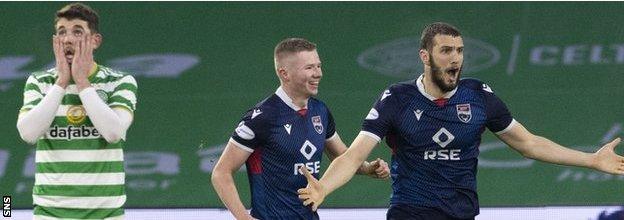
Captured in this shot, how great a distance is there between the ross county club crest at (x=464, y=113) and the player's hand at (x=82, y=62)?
197 centimetres

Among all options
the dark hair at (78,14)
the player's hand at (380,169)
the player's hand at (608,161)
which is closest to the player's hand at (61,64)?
the dark hair at (78,14)

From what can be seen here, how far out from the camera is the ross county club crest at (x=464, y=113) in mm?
6855

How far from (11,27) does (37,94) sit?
16.8 ft

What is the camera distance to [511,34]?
11133 mm

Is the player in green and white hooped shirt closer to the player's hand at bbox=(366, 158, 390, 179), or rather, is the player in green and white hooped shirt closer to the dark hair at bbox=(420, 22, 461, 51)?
the player's hand at bbox=(366, 158, 390, 179)

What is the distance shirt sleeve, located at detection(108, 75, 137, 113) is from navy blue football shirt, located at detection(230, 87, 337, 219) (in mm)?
811

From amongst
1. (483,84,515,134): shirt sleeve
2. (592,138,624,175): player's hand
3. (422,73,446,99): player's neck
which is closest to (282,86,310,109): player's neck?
(422,73,446,99): player's neck

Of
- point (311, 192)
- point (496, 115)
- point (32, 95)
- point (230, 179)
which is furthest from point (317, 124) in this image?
point (32, 95)

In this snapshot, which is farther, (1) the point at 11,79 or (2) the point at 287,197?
(1) the point at 11,79

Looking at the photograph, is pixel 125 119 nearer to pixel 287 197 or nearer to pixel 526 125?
pixel 287 197

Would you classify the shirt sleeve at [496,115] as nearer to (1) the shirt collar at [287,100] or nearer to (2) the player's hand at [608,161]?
(2) the player's hand at [608,161]

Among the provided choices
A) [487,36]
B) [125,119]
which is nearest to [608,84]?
[487,36]

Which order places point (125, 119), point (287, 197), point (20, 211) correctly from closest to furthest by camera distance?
point (125, 119)
point (287, 197)
point (20, 211)

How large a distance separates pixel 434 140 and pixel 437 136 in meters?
0.03
